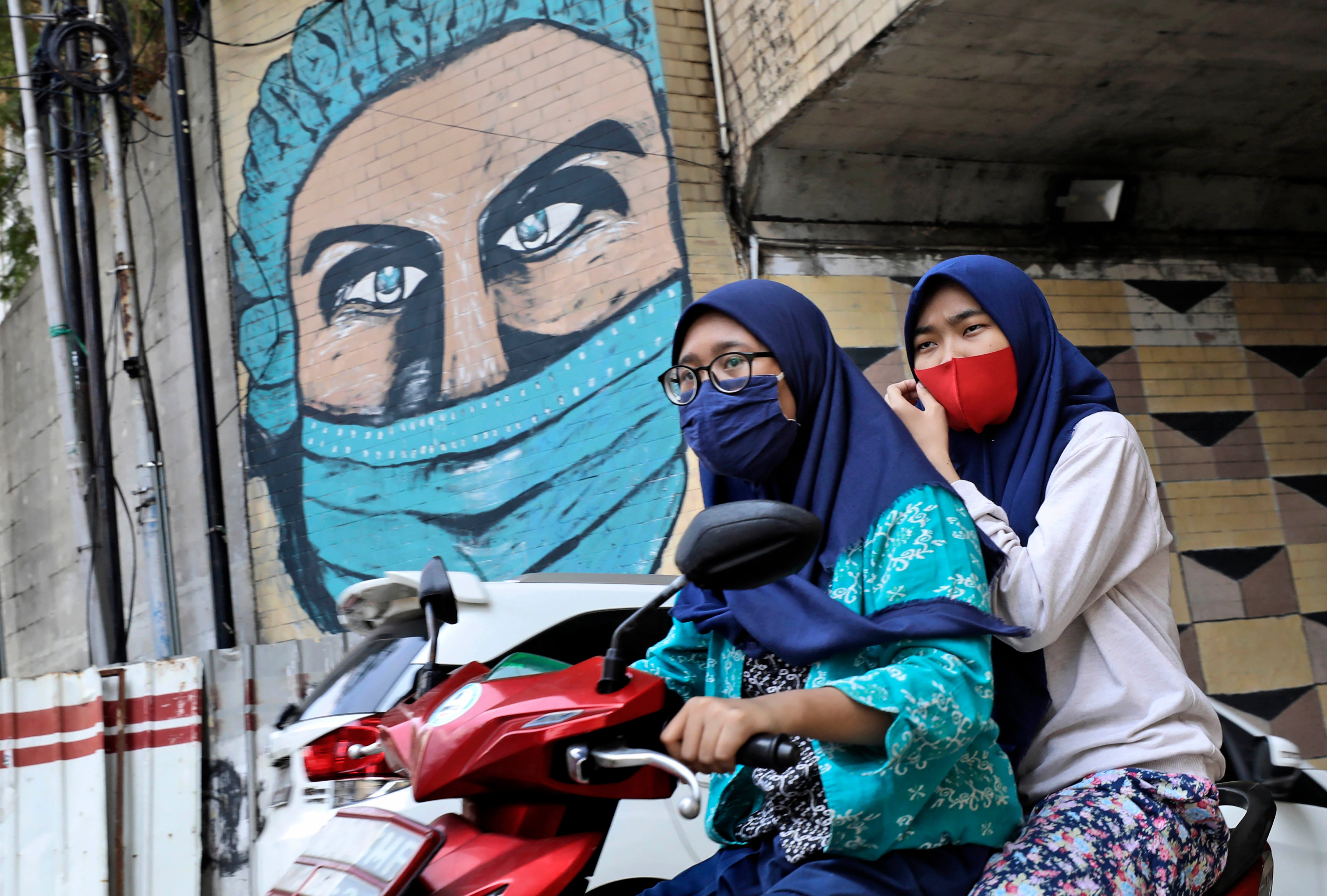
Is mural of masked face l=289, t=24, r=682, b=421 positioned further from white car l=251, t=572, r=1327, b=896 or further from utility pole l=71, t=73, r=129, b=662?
white car l=251, t=572, r=1327, b=896

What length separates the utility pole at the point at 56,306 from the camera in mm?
8453

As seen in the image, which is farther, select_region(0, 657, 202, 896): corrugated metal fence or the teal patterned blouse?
select_region(0, 657, 202, 896): corrugated metal fence

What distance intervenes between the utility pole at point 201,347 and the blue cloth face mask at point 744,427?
724 cm

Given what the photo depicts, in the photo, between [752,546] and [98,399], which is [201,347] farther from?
[752,546]

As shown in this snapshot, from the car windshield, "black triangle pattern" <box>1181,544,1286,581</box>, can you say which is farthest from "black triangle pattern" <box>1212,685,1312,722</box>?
the car windshield

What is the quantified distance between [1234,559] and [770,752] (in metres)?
6.69

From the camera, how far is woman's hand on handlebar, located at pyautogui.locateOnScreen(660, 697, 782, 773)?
132 centimetres

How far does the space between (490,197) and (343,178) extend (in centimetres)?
144

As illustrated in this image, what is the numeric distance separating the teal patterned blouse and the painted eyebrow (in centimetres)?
651

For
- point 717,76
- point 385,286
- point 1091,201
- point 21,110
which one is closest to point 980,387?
point 717,76

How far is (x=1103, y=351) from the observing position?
23.2 ft

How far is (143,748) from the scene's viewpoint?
5.89 meters

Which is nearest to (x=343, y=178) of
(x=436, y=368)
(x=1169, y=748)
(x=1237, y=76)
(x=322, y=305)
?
(x=322, y=305)

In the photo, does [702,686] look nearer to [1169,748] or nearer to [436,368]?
[1169,748]
